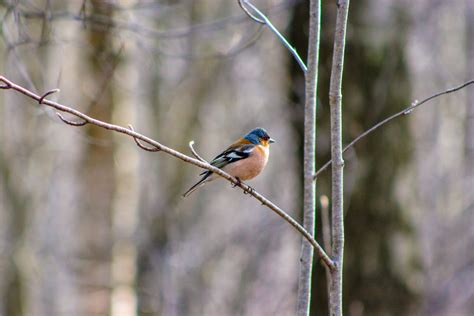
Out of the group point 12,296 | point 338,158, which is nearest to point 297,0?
point 338,158

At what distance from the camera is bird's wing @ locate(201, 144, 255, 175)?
14.5 ft

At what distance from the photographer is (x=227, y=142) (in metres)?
14.2

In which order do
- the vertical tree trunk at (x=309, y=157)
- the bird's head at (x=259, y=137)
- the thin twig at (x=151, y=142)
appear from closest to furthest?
the thin twig at (x=151, y=142), the vertical tree trunk at (x=309, y=157), the bird's head at (x=259, y=137)

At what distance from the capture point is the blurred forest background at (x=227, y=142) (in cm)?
548

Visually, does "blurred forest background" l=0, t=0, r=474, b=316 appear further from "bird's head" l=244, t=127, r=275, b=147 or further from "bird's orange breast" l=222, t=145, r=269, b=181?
"bird's orange breast" l=222, t=145, r=269, b=181

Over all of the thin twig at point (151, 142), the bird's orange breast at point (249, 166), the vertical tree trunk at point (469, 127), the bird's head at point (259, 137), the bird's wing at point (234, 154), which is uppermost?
the vertical tree trunk at point (469, 127)

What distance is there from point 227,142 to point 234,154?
32.0ft

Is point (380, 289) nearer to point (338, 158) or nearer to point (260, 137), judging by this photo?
point (260, 137)

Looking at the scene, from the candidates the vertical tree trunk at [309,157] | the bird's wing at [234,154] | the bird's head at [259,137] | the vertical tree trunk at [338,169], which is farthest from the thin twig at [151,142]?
the bird's head at [259,137]

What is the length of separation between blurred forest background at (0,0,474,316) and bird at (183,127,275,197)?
75cm

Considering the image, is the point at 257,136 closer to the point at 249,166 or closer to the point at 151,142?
the point at 249,166

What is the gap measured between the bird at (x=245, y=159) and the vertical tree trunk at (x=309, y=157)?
1.64 m

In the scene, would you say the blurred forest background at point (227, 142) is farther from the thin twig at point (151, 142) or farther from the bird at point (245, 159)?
the thin twig at point (151, 142)

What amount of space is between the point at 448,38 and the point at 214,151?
19.4ft
